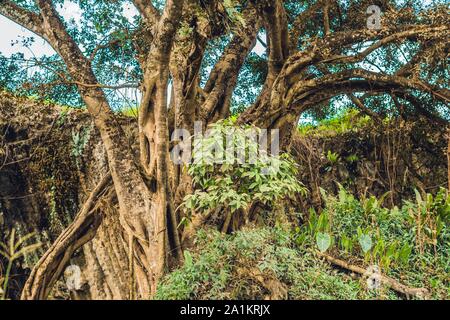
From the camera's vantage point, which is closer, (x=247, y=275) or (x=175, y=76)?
(x=247, y=275)

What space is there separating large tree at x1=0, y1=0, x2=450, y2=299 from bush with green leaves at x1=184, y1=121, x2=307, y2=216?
52 cm

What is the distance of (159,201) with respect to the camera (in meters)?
5.55

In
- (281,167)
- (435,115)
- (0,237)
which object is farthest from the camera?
(0,237)

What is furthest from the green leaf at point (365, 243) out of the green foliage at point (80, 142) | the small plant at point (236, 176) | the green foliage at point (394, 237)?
the green foliage at point (80, 142)

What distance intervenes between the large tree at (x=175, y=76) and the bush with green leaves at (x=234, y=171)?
52cm

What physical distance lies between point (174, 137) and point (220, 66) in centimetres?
146

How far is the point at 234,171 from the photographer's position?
5.27 m

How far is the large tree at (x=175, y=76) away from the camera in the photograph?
5574mm

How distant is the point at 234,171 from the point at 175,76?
1507 mm

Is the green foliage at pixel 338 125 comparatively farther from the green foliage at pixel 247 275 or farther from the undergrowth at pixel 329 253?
the green foliage at pixel 247 275

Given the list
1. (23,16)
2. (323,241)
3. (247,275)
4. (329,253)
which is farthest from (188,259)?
(23,16)

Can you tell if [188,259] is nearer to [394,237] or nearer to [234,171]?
[234,171]
